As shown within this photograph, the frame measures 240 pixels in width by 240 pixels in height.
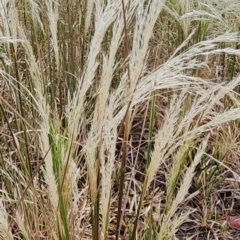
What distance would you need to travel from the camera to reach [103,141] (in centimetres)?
91

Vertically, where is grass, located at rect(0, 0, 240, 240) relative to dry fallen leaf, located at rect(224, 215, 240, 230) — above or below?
above

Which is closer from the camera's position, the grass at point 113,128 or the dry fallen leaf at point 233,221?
the grass at point 113,128

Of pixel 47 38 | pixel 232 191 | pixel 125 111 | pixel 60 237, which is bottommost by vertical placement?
pixel 232 191

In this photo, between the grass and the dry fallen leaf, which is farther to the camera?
the dry fallen leaf

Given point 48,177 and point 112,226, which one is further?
point 112,226

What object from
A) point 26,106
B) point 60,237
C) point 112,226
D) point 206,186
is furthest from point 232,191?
point 60,237

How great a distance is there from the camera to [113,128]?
88 centimetres

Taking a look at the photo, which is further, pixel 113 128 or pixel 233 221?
pixel 233 221

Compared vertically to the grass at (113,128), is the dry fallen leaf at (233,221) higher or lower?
lower

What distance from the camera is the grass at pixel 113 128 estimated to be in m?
0.85

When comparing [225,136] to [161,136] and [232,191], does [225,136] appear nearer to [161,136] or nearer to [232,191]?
[232,191]

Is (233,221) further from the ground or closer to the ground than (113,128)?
closer to the ground

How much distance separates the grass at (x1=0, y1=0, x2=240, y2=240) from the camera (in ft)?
2.80

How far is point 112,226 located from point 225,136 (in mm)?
622
